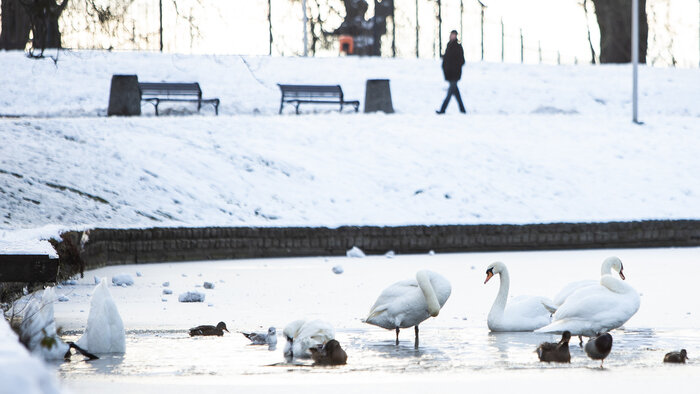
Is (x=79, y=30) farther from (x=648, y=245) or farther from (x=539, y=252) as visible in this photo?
(x=648, y=245)

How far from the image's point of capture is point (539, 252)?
1686 centimetres

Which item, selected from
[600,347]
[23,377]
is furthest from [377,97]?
[23,377]

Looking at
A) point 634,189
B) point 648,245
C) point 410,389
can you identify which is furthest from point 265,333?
point 634,189

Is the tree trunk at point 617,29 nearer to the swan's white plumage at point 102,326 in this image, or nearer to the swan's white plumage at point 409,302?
the swan's white plumage at point 409,302

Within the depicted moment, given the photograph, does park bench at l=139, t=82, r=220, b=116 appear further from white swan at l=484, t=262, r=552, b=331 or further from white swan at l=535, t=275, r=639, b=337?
white swan at l=535, t=275, r=639, b=337

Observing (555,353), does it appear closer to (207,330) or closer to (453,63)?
(207,330)

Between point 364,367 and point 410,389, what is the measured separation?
871 millimetres

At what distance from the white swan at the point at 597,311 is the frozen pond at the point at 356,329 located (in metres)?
Answer: 0.15

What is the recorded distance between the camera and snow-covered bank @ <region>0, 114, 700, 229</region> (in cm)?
1677

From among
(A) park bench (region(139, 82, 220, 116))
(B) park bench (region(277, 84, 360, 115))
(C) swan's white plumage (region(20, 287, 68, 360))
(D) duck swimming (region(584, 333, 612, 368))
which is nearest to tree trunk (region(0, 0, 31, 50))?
(A) park bench (region(139, 82, 220, 116))

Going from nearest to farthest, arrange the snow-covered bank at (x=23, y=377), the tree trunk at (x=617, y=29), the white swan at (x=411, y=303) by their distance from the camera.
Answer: the snow-covered bank at (x=23, y=377)
the white swan at (x=411, y=303)
the tree trunk at (x=617, y=29)

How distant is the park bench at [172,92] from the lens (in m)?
25.2

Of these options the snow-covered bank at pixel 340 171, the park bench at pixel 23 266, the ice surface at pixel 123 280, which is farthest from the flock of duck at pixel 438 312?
the snow-covered bank at pixel 340 171

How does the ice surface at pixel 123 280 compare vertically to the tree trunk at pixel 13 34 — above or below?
below
